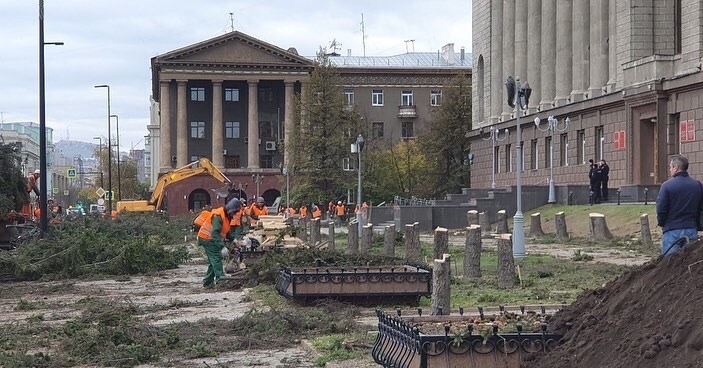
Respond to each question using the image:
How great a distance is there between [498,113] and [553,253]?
40596 millimetres

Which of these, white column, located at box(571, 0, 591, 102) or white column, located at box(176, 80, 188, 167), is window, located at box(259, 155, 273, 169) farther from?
white column, located at box(571, 0, 591, 102)

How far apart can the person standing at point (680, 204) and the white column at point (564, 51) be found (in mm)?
43440

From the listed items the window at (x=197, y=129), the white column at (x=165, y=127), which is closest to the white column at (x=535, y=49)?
the white column at (x=165, y=127)

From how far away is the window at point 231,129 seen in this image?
108 m

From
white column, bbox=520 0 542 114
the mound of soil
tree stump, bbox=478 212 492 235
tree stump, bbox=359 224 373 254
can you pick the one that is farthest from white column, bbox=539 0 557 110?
the mound of soil

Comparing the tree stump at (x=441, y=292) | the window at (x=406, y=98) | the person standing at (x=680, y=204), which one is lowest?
the tree stump at (x=441, y=292)

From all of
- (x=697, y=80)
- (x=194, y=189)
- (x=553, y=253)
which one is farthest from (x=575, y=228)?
(x=194, y=189)

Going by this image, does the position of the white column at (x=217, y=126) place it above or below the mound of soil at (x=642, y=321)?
above

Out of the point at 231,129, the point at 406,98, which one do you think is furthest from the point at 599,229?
the point at 231,129

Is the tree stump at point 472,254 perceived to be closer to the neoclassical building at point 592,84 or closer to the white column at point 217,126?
the neoclassical building at point 592,84

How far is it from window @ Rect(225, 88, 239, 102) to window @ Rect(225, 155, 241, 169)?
17.4ft

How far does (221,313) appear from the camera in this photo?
17391 mm

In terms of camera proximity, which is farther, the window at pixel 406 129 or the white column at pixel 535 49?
the window at pixel 406 129

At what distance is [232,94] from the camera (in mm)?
107812
